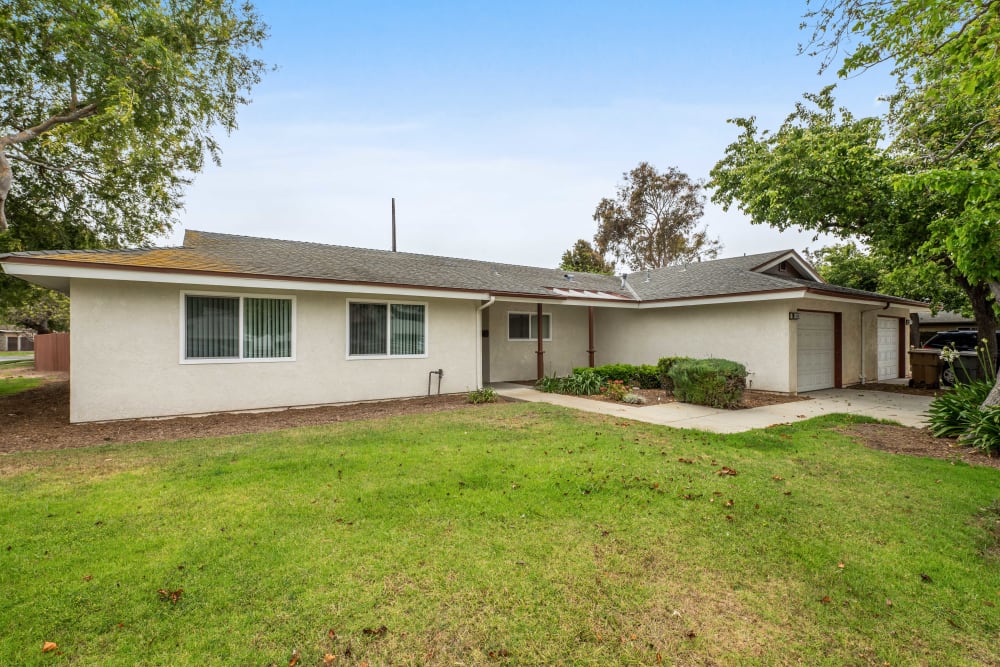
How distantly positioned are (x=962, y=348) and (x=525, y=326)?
47.0 feet

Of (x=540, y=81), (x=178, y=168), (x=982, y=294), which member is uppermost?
(x=540, y=81)

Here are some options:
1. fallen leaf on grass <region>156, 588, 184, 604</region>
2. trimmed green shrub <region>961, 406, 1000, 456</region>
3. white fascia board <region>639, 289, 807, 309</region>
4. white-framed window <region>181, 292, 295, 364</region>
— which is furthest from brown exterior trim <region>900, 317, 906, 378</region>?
fallen leaf on grass <region>156, 588, 184, 604</region>

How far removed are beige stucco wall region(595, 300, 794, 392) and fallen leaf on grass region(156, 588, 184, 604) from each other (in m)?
13.1

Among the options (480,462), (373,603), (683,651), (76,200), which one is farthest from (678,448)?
(76,200)

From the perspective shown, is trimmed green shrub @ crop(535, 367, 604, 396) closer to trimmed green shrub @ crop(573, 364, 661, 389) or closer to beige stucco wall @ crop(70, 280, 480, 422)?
trimmed green shrub @ crop(573, 364, 661, 389)

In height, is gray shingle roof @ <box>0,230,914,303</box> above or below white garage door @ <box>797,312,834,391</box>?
above

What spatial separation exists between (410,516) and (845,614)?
3.09 metres

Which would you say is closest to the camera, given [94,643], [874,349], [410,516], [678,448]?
[94,643]

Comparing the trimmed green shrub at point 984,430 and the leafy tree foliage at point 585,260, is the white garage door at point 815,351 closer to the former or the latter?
the trimmed green shrub at point 984,430

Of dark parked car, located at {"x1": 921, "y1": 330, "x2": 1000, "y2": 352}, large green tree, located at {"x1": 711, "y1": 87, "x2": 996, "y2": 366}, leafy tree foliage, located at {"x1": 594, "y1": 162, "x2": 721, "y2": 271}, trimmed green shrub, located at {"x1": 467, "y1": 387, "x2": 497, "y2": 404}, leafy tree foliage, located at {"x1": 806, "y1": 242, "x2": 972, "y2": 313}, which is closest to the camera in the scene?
large green tree, located at {"x1": 711, "y1": 87, "x2": 996, "y2": 366}

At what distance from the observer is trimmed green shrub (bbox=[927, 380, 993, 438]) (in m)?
6.92

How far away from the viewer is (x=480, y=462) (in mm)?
5488

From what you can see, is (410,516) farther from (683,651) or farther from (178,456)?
(178,456)

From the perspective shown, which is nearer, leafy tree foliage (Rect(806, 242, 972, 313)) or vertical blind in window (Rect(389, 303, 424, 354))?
vertical blind in window (Rect(389, 303, 424, 354))
